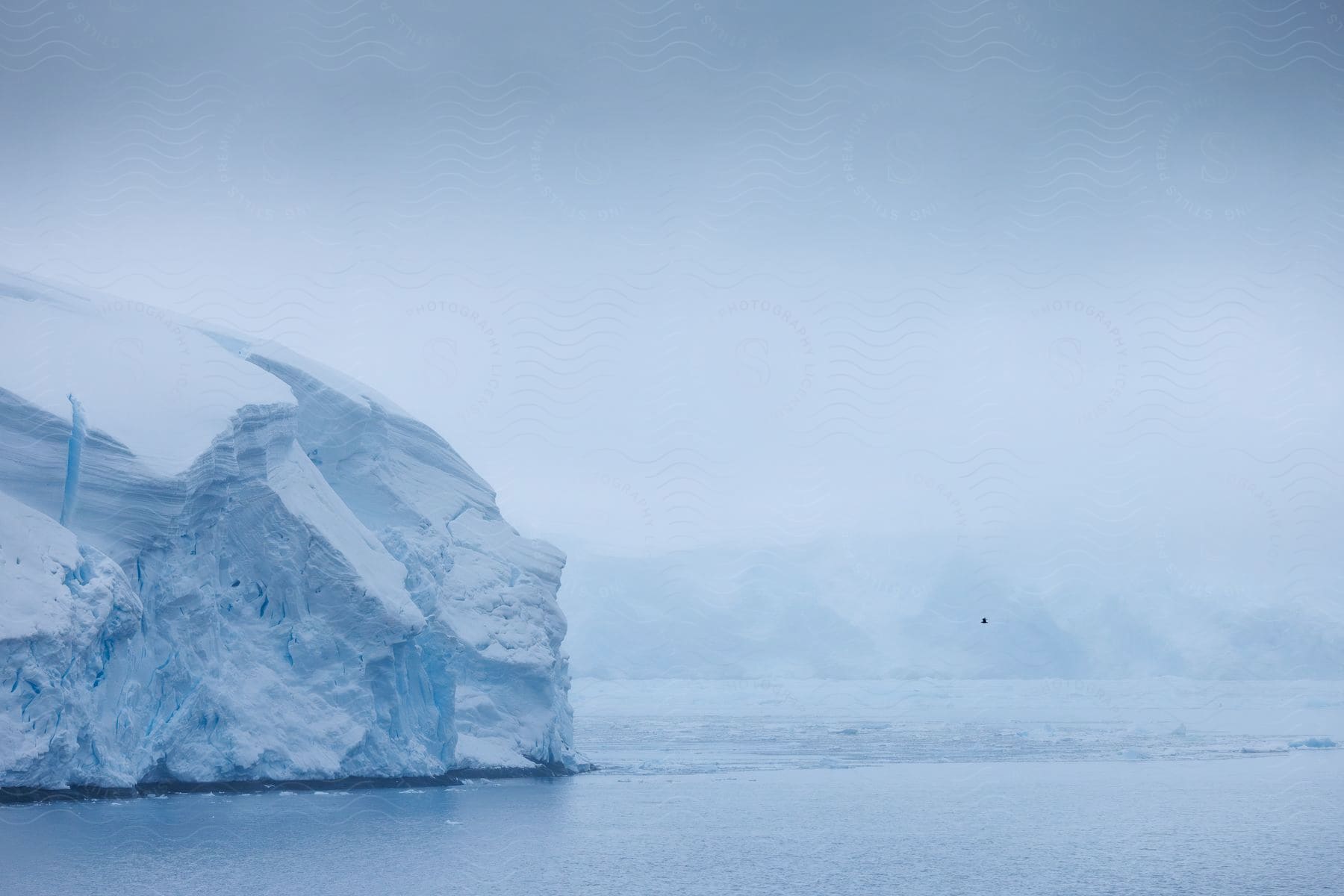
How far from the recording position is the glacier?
1655cm

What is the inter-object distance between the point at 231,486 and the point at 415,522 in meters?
5.52

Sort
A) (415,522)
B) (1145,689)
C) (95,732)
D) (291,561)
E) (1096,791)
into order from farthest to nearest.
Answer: (1145,689) < (1096,791) < (415,522) < (291,561) < (95,732)

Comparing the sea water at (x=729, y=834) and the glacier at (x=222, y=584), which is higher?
the glacier at (x=222, y=584)

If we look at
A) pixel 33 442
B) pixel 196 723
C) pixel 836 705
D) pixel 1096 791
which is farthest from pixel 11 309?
pixel 836 705

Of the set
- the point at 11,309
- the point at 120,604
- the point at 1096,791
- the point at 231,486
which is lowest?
the point at 1096,791

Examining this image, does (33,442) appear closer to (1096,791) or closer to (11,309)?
(11,309)

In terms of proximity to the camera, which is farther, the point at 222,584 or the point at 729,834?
the point at 729,834

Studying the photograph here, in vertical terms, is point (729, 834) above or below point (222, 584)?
below

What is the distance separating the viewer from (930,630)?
54.6 meters

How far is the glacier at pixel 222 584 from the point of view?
16547 mm

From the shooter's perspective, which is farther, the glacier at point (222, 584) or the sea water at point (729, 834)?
the glacier at point (222, 584)

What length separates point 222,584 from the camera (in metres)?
19.3

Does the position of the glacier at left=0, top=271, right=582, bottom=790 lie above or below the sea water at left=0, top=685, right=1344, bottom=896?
above

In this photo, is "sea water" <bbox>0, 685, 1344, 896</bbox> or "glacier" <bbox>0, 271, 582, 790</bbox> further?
"glacier" <bbox>0, 271, 582, 790</bbox>
